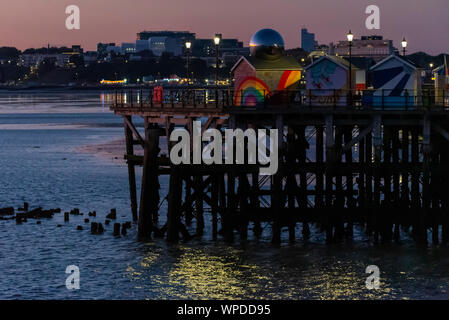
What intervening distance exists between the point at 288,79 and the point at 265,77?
1.10 m

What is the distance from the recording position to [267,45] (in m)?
44.6

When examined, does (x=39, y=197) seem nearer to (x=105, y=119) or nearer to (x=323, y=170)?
(x=323, y=170)

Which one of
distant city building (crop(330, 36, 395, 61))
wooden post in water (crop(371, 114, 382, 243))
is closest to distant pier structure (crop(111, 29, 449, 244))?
wooden post in water (crop(371, 114, 382, 243))

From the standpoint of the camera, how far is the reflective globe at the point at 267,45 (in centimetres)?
4434

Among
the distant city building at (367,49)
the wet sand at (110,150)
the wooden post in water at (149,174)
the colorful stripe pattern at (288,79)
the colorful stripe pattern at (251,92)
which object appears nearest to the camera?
the wooden post in water at (149,174)

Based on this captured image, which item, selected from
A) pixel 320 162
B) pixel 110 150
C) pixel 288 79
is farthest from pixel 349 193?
pixel 110 150

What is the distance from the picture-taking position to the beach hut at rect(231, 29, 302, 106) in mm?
42719

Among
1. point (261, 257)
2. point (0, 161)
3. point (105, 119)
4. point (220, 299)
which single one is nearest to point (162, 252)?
point (261, 257)

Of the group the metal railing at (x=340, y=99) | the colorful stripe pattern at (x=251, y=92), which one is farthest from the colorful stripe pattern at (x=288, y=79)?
the colorful stripe pattern at (x=251, y=92)

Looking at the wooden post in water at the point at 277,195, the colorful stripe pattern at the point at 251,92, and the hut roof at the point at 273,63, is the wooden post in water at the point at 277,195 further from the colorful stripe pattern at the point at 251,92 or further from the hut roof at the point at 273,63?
the hut roof at the point at 273,63

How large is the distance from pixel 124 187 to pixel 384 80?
2784 centimetres

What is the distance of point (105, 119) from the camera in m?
168

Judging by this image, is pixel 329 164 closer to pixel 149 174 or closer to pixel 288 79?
pixel 288 79

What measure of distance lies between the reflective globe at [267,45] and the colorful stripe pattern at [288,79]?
4.09 feet
